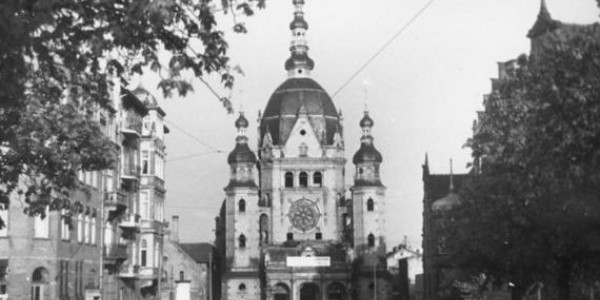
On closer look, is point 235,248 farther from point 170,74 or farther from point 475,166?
point 170,74

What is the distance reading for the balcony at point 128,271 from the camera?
52312 millimetres

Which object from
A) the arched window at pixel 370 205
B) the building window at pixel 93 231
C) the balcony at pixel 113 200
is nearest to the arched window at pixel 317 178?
the arched window at pixel 370 205

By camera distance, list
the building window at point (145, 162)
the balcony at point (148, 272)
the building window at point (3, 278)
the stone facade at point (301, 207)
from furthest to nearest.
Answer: the stone facade at point (301, 207) → the building window at point (145, 162) → the balcony at point (148, 272) → the building window at point (3, 278)

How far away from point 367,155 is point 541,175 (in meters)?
77.0

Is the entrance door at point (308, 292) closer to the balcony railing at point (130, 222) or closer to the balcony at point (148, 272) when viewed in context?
the balcony at point (148, 272)

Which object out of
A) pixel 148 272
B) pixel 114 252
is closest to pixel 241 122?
pixel 148 272

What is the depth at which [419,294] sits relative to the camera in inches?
4082

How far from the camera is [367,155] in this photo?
340 ft

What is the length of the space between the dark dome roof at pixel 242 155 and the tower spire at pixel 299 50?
12.0 m

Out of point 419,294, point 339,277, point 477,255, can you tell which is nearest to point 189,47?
point 477,255

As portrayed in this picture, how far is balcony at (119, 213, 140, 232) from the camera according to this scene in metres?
52.3

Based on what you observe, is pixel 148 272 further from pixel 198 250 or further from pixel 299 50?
pixel 299 50

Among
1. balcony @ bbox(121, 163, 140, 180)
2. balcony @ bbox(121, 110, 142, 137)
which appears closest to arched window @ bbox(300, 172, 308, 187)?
balcony @ bbox(121, 110, 142, 137)

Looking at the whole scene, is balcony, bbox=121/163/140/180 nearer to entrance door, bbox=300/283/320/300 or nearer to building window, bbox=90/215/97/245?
building window, bbox=90/215/97/245
